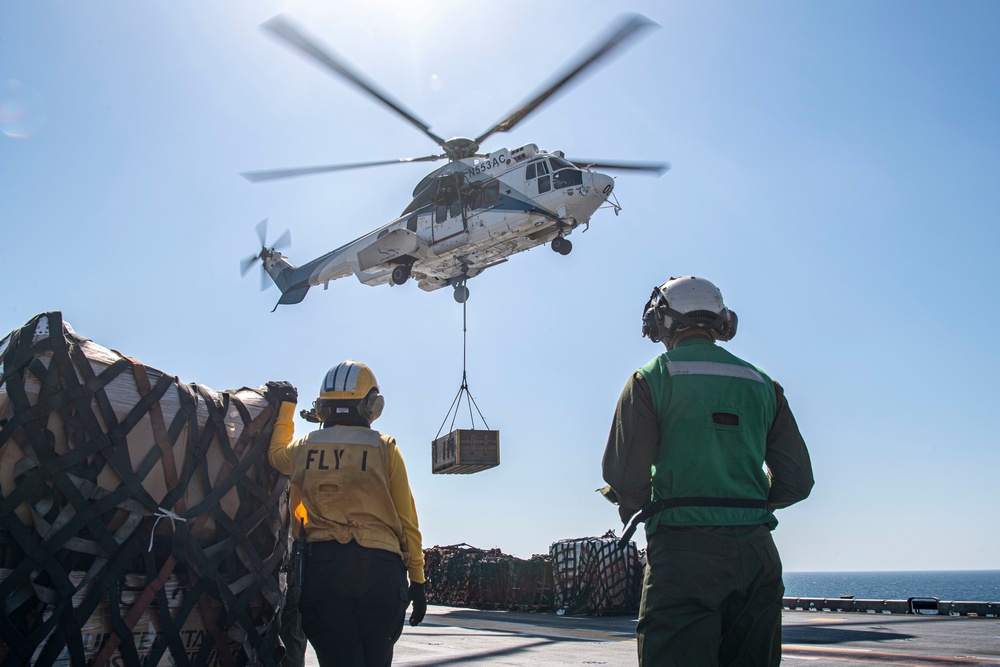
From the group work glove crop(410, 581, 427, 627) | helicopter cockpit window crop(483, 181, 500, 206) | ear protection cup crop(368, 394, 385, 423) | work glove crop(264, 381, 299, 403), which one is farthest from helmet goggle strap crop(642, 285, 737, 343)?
helicopter cockpit window crop(483, 181, 500, 206)

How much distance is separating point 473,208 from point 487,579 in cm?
1133

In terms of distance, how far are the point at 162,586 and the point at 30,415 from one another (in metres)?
1.13

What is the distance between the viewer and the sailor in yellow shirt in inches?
175

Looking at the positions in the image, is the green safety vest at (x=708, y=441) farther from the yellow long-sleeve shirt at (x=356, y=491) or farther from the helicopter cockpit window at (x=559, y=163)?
the helicopter cockpit window at (x=559, y=163)

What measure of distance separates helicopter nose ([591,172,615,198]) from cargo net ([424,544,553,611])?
1063cm

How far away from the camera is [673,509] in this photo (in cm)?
359

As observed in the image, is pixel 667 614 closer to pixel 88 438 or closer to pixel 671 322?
pixel 671 322

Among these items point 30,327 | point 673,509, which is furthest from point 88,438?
point 673,509

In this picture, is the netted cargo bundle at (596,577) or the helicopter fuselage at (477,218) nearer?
the helicopter fuselage at (477,218)

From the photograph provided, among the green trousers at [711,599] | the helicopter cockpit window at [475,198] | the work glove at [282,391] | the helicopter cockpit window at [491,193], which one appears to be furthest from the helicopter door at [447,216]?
the green trousers at [711,599]

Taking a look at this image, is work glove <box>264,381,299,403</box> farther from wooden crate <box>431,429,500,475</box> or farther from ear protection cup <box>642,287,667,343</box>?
wooden crate <box>431,429,500,475</box>

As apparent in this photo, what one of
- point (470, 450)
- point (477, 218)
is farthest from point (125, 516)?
point (477, 218)

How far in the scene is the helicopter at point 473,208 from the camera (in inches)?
802

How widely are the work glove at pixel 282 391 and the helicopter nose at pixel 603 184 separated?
1609 cm
